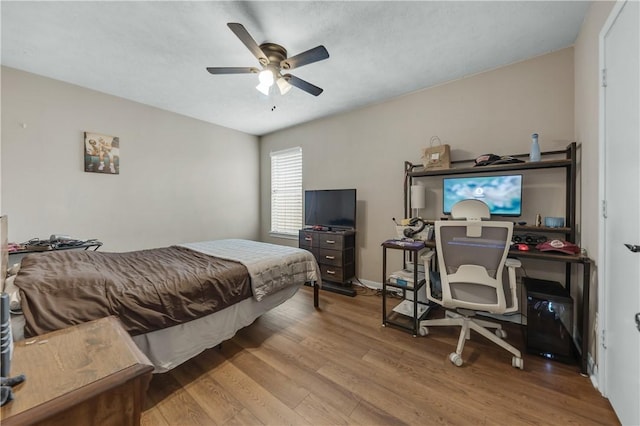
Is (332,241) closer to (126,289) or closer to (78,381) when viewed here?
(126,289)

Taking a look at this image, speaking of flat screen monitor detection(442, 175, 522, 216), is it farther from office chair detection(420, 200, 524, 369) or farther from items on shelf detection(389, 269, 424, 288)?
items on shelf detection(389, 269, 424, 288)

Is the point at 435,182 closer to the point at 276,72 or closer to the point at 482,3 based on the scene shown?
the point at 482,3

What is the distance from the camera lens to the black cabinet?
3469 mm

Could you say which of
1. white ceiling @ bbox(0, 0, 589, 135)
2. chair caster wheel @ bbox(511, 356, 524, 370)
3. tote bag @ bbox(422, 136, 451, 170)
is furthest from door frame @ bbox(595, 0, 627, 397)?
tote bag @ bbox(422, 136, 451, 170)

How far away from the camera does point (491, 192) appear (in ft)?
8.32

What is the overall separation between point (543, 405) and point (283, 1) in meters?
3.19

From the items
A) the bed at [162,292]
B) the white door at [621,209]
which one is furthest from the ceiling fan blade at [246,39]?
the white door at [621,209]

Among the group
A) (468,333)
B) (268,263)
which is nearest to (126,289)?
(268,263)

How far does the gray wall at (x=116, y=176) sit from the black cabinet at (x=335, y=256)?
1.92 metres

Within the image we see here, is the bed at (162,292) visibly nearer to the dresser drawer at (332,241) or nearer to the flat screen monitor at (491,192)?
the dresser drawer at (332,241)

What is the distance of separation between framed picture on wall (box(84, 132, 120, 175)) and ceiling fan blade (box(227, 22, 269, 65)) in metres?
2.49

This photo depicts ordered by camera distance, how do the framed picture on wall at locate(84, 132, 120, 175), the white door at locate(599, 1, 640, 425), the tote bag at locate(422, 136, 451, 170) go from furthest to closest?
1. the framed picture on wall at locate(84, 132, 120, 175)
2. the tote bag at locate(422, 136, 451, 170)
3. the white door at locate(599, 1, 640, 425)

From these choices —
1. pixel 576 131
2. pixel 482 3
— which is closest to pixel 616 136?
pixel 576 131

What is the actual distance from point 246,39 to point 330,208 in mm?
2469
